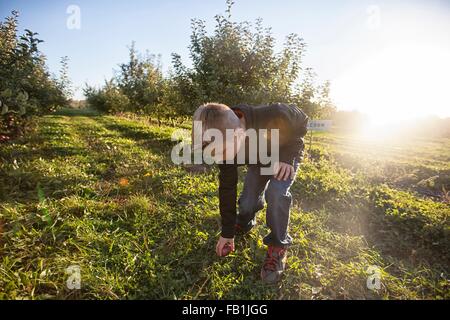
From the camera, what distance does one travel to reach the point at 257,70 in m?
8.95

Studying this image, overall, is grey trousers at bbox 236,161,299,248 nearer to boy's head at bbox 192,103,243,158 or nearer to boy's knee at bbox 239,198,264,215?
boy's knee at bbox 239,198,264,215

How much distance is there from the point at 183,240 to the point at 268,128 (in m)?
1.89

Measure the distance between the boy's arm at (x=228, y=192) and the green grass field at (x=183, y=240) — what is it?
25.3 inches

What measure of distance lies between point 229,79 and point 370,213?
563 cm

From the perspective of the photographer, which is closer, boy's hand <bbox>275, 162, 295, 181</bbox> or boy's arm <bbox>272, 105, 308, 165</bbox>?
boy's hand <bbox>275, 162, 295, 181</bbox>

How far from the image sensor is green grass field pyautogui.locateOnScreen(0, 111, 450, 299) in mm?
2918

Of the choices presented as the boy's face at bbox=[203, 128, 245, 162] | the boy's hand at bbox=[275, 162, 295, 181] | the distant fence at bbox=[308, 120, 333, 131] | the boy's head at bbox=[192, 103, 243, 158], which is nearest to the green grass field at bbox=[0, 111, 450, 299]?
the boy's hand at bbox=[275, 162, 295, 181]

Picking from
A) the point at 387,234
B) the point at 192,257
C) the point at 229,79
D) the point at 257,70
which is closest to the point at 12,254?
the point at 192,257

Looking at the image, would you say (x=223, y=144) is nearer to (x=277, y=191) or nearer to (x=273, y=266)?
(x=277, y=191)

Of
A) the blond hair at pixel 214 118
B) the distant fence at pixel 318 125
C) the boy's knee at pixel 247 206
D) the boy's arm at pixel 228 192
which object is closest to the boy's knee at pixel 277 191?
the boy's arm at pixel 228 192

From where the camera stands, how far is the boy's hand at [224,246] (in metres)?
3.14

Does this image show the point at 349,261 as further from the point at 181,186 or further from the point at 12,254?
the point at 12,254
